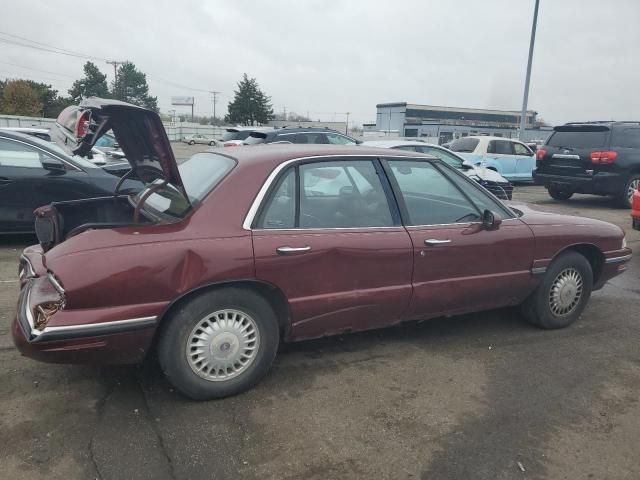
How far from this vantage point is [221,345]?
10.2 ft

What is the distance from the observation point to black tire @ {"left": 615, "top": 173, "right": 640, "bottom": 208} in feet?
37.1

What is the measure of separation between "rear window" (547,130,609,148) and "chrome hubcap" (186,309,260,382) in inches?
414

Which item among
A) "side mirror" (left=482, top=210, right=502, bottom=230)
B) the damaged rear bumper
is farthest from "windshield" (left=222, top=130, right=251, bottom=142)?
the damaged rear bumper

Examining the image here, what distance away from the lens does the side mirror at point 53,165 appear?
662cm

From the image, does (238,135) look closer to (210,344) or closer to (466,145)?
(466,145)

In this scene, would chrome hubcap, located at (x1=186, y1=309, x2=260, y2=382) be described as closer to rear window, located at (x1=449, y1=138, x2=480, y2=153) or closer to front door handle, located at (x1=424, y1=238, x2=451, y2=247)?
front door handle, located at (x1=424, y1=238, x2=451, y2=247)

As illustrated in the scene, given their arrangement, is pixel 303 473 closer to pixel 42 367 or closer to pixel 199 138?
pixel 42 367

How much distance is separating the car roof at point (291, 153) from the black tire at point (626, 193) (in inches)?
366

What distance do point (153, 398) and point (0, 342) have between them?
4.94ft

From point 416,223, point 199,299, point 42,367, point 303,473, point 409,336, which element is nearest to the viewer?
point 303,473

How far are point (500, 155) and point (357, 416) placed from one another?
13.6 metres

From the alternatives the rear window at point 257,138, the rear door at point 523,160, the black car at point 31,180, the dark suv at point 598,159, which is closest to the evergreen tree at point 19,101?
the rear window at point 257,138

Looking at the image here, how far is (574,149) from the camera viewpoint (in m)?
11.5

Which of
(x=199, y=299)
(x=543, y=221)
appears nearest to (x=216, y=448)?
(x=199, y=299)
